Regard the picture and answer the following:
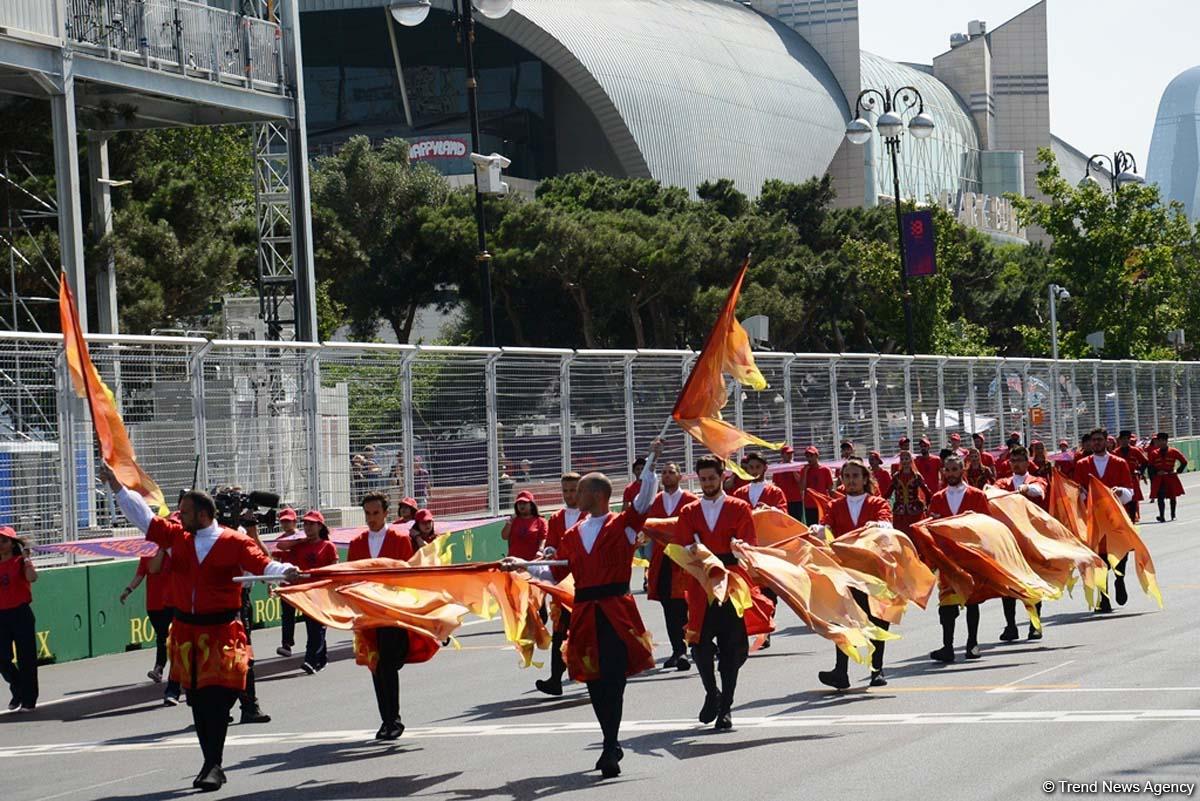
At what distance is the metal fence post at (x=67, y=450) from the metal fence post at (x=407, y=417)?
5.26 meters

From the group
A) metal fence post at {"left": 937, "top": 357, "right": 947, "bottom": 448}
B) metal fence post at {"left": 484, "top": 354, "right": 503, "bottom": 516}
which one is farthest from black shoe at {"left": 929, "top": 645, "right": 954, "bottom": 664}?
metal fence post at {"left": 937, "top": 357, "right": 947, "bottom": 448}

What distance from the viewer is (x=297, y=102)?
3077 centimetres

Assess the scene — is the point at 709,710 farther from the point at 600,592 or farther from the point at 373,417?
the point at 373,417

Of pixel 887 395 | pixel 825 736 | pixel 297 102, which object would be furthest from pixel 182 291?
pixel 825 736

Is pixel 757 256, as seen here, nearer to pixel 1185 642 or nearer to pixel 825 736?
pixel 1185 642

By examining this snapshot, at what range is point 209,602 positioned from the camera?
32.2 feet

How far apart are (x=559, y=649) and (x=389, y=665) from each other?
7.95 ft

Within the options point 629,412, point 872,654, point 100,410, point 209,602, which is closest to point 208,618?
point 209,602

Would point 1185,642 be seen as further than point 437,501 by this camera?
No

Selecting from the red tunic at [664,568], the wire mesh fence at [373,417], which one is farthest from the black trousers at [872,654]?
the wire mesh fence at [373,417]

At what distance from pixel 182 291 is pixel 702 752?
1121 inches

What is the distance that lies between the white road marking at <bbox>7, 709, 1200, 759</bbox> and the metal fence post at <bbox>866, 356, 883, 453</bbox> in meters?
22.4

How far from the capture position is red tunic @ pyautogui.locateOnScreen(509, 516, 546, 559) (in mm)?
15609

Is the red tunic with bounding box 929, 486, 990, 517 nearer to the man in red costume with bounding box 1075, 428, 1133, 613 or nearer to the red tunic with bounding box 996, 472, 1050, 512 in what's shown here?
the red tunic with bounding box 996, 472, 1050, 512
